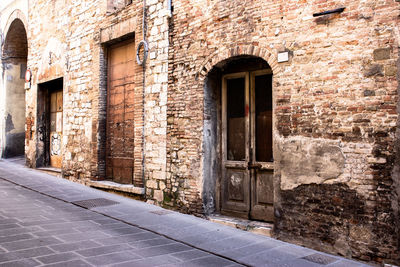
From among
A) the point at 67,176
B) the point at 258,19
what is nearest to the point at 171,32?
the point at 258,19

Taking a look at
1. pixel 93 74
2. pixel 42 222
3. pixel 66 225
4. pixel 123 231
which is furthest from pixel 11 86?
pixel 123 231

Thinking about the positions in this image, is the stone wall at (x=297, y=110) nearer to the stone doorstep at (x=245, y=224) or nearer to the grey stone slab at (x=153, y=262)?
the stone doorstep at (x=245, y=224)

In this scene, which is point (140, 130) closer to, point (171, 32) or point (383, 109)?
point (171, 32)

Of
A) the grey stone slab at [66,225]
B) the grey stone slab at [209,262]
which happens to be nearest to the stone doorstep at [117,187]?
the grey stone slab at [66,225]

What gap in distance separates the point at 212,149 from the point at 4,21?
11722 mm

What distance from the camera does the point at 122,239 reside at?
4422 millimetres

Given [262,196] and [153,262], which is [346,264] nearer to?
[262,196]

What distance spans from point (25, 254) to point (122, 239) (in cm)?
112

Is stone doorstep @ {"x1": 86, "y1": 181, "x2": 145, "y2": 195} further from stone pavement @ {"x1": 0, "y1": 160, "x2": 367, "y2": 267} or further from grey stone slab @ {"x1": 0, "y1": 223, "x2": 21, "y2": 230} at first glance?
grey stone slab @ {"x1": 0, "y1": 223, "x2": 21, "y2": 230}

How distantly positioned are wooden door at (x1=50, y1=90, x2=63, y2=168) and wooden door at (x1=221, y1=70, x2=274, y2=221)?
6.48 meters

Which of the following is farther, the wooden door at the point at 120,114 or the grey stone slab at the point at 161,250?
the wooden door at the point at 120,114

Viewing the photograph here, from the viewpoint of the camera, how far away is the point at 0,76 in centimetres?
1352

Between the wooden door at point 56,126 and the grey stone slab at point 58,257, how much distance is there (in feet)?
23.6

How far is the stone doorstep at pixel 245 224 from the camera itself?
486 centimetres
